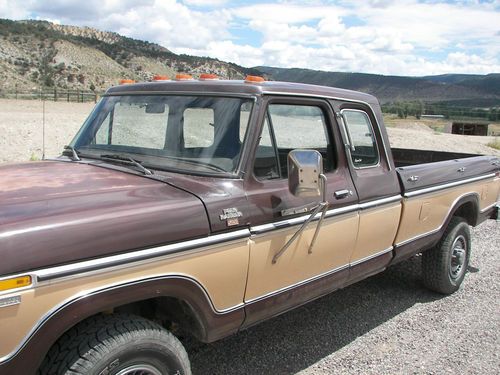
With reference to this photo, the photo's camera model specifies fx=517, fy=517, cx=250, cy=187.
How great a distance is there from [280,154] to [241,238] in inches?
32.3

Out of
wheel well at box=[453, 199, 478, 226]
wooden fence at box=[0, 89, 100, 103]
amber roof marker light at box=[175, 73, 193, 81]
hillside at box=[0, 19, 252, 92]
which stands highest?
hillside at box=[0, 19, 252, 92]

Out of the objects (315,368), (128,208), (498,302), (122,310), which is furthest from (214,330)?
(498,302)

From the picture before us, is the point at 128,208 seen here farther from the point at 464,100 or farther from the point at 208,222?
the point at 464,100

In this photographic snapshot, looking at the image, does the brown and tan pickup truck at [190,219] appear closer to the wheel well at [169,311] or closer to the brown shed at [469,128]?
the wheel well at [169,311]

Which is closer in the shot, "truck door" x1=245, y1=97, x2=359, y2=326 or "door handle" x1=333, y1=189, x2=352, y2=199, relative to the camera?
"truck door" x1=245, y1=97, x2=359, y2=326

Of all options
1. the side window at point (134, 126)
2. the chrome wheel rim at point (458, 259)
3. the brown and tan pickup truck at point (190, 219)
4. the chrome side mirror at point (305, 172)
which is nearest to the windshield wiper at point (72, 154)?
the brown and tan pickup truck at point (190, 219)

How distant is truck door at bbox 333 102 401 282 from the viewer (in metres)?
3.88

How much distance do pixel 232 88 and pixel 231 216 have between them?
3.02 feet

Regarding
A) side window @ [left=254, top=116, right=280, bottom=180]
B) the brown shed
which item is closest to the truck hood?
side window @ [left=254, top=116, right=280, bottom=180]

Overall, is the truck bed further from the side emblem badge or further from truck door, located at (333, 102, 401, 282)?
the side emblem badge

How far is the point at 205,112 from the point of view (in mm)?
3369

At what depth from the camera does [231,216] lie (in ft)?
9.34

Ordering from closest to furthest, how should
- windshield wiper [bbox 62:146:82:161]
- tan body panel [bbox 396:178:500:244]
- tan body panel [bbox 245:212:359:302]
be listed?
tan body panel [bbox 245:212:359:302]
windshield wiper [bbox 62:146:82:161]
tan body panel [bbox 396:178:500:244]

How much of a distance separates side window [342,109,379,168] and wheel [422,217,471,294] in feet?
4.82
